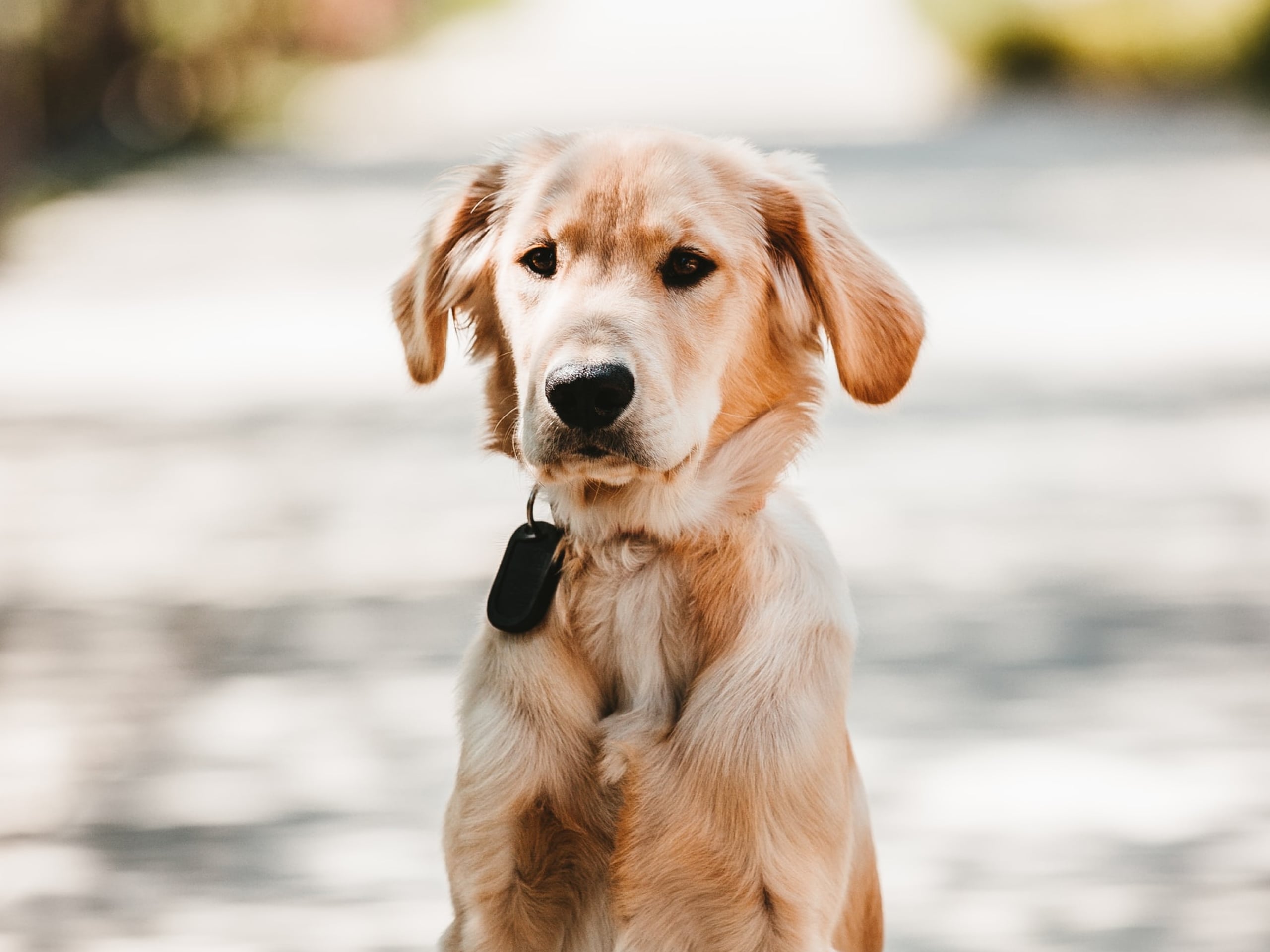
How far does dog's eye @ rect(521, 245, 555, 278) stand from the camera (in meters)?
3.03

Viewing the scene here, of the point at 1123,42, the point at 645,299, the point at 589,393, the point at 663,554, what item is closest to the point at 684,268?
the point at 645,299

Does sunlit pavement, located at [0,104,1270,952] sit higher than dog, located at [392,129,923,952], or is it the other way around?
dog, located at [392,129,923,952]

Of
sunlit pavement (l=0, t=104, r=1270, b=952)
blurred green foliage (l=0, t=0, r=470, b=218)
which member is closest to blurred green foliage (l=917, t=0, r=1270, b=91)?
blurred green foliage (l=0, t=0, r=470, b=218)

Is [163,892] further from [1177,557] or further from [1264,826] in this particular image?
[1177,557]

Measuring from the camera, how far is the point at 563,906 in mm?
2869

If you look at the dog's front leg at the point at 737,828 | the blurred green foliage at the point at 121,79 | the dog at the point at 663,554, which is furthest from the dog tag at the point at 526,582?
the blurred green foliage at the point at 121,79

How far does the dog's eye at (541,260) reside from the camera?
9.95ft

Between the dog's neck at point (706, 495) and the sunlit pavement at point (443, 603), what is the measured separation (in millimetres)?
229

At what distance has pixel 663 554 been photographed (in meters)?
3.06

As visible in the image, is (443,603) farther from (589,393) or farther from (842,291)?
(589,393)

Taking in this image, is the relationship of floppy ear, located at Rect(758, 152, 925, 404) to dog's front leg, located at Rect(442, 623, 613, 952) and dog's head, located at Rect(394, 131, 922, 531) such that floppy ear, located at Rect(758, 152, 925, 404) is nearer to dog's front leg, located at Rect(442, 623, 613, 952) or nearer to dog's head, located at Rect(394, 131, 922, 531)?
dog's head, located at Rect(394, 131, 922, 531)

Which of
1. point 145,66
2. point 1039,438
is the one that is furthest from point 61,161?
point 1039,438

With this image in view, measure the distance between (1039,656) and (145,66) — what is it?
17803mm

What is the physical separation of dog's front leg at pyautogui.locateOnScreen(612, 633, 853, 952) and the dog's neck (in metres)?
0.31
